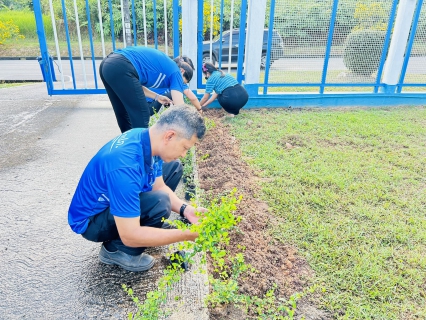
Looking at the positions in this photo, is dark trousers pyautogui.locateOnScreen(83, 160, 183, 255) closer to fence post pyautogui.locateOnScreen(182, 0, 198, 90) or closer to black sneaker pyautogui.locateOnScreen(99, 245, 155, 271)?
black sneaker pyautogui.locateOnScreen(99, 245, 155, 271)

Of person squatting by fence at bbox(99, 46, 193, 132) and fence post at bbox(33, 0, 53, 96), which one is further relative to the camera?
fence post at bbox(33, 0, 53, 96)

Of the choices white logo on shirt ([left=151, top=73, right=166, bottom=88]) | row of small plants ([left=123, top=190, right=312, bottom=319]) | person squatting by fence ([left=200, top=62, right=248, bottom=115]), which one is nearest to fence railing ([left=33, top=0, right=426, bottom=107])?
person squatting by fence ([left=200, top=62, right=248, bottom=115])

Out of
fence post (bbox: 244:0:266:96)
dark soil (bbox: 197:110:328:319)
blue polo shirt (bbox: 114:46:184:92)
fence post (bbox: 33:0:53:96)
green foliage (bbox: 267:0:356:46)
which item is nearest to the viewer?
dark soil (bbox: 197:110:328:319)

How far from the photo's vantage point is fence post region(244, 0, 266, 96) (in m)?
5.80

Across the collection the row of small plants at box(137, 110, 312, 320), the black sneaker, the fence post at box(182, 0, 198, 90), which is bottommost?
the black sneaker

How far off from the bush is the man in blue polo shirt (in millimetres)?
5752

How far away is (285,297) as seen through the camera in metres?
1.97

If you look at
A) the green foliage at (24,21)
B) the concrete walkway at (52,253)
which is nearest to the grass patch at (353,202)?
the concrete walkway at (52,253)

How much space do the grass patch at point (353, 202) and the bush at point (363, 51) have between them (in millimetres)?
1789

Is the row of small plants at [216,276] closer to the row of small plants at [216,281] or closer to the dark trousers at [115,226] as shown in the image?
the row of small plants at [216,281]

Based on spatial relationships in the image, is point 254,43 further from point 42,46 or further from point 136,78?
point 42,46

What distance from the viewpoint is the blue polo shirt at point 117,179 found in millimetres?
1613

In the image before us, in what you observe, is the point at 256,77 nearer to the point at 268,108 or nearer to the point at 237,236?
the point at 268,108

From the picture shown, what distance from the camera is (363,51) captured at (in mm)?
6461
